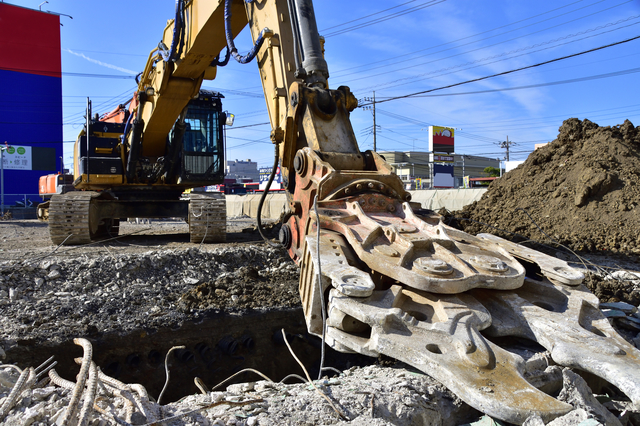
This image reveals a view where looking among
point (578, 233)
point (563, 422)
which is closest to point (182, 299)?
point (563, 422)

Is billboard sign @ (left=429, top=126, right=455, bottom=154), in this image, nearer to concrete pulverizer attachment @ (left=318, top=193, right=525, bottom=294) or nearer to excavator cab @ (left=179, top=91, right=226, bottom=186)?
excavator cab @ (left=179, top=91, right=226, bottom=186)

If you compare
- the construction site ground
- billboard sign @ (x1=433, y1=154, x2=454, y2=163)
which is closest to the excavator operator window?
the construction site ground

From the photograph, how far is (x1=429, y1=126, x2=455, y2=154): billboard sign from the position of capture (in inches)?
1741

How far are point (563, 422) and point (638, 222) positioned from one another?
6.92 m

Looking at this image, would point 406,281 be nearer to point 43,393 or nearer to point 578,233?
point 43,393

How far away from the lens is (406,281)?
9.98 feet

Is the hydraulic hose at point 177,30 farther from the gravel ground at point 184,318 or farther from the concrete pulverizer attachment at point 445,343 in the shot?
the concrete pulverizer attachment at point 445,343

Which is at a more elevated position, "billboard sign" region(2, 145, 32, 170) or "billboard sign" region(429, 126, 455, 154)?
"billboard sign" region(429, 126, 455, 154)

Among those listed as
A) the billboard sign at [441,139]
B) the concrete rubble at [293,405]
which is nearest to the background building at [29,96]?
the concrete rubble at [293,405]

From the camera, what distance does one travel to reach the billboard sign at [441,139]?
4423 centimetres

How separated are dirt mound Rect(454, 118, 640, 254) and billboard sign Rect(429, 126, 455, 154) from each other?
1362 inches

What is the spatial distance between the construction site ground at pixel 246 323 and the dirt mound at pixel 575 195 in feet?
0.11

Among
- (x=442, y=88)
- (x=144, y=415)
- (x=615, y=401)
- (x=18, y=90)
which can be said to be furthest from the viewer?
(x=18, y=90)

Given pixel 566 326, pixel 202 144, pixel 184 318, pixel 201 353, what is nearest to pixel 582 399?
pixel 566 326
